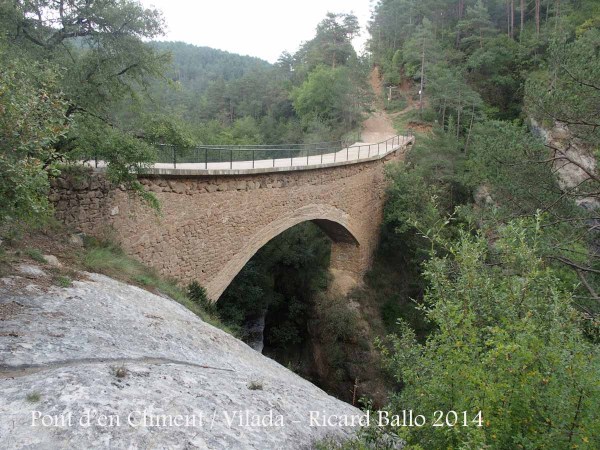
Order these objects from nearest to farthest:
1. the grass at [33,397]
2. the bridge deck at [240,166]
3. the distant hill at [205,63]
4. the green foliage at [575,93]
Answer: the grass at [33,397] → the green foliage at [575,93] → the bridge deck at [240,166] → the distant hill at [205,63]

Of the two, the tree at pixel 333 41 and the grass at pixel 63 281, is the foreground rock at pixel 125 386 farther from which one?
the tree at pixel 333 41

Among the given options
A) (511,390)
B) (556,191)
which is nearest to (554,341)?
(511,390)

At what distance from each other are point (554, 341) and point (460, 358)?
2.91ft

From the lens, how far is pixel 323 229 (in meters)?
18.5

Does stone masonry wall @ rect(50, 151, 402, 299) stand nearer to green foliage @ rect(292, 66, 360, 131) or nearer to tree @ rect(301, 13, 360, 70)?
green foliage @ rect(292, 66, 360, 131)

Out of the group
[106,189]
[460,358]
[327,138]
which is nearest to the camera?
[460,358]

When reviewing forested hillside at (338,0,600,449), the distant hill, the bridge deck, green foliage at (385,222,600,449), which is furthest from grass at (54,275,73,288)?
the distant hill

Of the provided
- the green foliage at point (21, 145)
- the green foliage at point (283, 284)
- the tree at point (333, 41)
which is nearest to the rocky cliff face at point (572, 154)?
the green foliage at point (21, 145)

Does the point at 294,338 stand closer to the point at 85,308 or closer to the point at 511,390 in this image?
the point at 85,308

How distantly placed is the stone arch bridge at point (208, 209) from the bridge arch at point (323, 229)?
0.03 meters

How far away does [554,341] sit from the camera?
377 cm

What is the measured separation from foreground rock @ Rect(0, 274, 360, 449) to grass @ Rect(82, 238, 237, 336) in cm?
123

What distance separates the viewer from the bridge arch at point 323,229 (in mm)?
11219

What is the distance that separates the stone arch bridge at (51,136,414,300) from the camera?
802 cm
